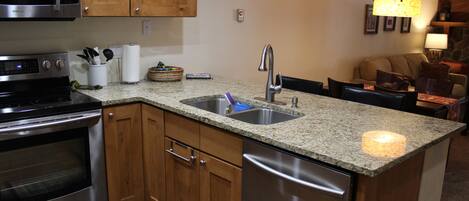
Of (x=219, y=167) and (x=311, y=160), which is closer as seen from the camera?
(x=311, y=160)

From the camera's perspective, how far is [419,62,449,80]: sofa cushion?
5.59 m

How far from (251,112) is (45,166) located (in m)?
1.19

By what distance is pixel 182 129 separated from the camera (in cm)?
225

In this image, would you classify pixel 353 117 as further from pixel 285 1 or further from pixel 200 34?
pixel 285 1

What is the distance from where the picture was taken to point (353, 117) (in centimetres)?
210

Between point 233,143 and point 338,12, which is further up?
point 338,12

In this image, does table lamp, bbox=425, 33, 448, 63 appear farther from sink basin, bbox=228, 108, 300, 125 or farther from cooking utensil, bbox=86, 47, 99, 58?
cooking utensil, bbox=86, 47, 99, 58

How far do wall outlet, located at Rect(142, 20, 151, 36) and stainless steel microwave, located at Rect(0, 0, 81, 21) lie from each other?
0.75 m

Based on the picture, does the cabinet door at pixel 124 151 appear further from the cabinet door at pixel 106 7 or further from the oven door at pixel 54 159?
the cabinet door at pixel 106 7

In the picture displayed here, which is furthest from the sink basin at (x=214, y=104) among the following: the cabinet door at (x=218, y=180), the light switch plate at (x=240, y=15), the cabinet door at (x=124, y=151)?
the light switch plate at (x=240, y=15)

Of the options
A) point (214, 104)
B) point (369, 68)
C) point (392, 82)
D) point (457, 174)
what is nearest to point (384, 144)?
point (214, 104)

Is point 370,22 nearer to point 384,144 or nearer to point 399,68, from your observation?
point 399,68

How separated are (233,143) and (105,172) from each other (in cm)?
98

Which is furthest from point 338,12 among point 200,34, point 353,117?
point 353,117
